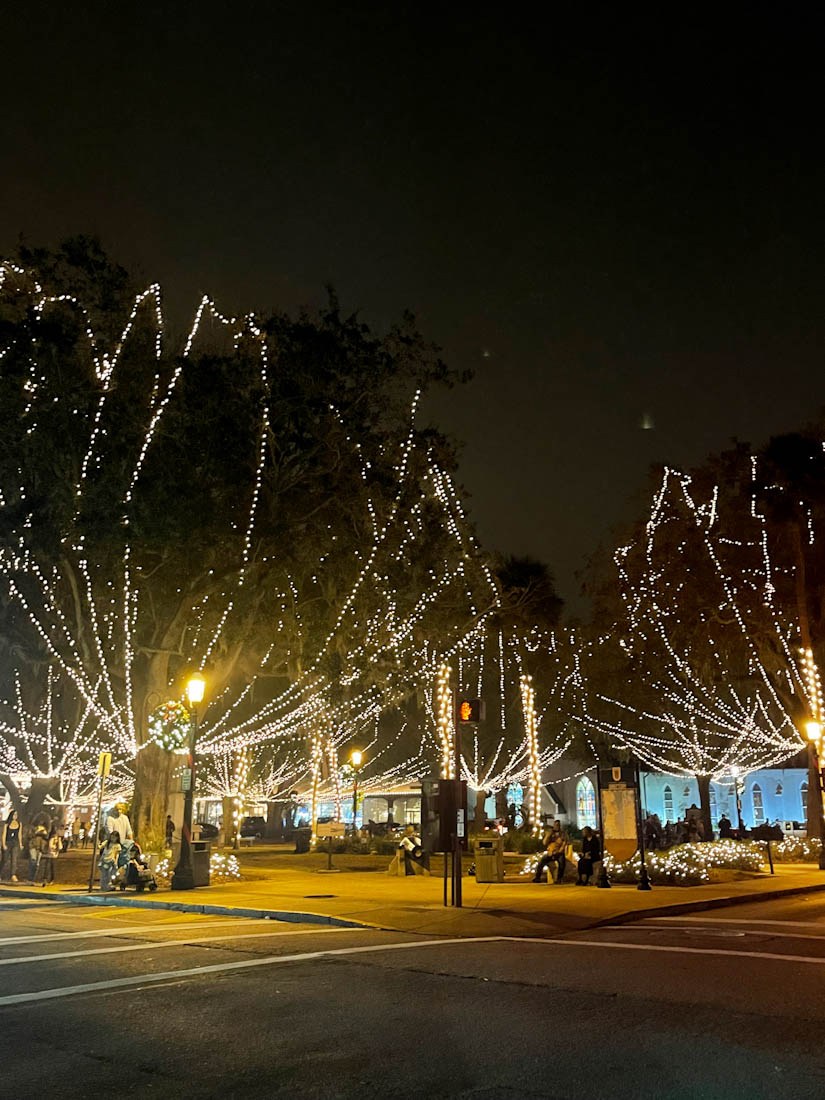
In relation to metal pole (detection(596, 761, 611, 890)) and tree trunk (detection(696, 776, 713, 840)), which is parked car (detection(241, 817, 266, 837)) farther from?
metal pole (detection(596, 761, 611, 890))

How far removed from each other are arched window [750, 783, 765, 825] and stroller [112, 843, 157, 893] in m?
53.7

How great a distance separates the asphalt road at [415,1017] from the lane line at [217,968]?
32mm

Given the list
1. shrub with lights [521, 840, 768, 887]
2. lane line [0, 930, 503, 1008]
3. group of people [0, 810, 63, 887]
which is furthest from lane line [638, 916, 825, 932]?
group of people [0, 810, 63, 887]

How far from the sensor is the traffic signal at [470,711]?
54.8ft

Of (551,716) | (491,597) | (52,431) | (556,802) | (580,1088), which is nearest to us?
(580,1088)

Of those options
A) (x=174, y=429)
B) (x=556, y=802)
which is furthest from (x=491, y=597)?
(x=556, y=802)

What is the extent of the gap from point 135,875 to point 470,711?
350 inches

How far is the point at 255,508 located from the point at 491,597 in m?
11.2

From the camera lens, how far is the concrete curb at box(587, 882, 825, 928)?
49.6ft

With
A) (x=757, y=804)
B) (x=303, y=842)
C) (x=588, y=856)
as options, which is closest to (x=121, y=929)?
(x=588, y=856)

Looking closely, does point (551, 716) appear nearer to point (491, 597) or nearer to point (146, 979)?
point (491, 597)

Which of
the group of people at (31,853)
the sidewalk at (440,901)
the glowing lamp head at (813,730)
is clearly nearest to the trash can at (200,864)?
the sidewalk at (440,901)

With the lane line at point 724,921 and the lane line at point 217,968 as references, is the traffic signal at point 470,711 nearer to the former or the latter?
the lane line at point 724,921

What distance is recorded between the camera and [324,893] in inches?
781
